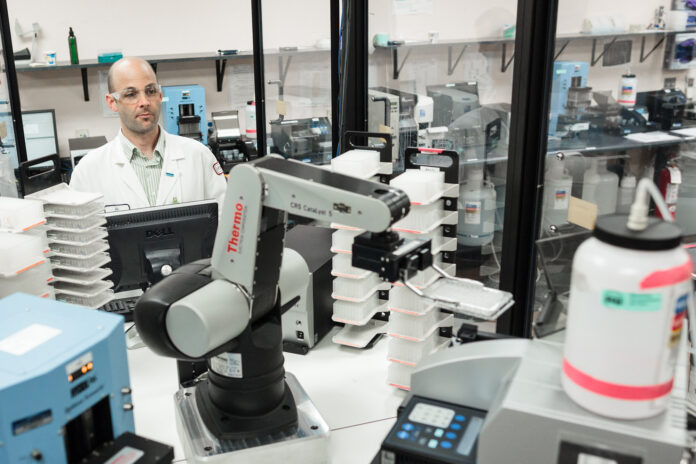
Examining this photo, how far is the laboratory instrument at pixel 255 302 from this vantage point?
4.35ft

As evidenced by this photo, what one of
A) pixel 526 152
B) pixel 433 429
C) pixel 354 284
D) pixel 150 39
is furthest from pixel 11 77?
pixel 433 429

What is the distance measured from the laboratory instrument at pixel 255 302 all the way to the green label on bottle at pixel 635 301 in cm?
37

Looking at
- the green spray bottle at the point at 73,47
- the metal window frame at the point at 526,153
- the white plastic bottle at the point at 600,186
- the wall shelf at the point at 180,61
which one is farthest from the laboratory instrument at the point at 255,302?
the green spray bottle at the point at 73,47

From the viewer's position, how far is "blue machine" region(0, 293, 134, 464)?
1.04m

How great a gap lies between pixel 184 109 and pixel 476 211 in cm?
276

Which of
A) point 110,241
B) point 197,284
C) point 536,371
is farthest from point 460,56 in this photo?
point 536,371

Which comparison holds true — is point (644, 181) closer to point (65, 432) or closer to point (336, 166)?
point (65, 432)

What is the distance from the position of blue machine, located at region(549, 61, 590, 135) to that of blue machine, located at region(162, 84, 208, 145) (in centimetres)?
312

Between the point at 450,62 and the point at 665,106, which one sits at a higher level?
the point at 450,62

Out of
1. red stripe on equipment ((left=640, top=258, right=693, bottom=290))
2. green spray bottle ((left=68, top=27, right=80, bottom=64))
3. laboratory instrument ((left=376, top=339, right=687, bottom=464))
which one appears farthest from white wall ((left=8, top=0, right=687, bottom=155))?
red stripe on equipment ((left=640, top=258, right=693, bottom=290))

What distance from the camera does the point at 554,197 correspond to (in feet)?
7.47

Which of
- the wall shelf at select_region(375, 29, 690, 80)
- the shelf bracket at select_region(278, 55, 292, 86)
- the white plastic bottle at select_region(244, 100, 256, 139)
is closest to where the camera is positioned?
the wall shelf at select_region(375, 29, 690, 80)

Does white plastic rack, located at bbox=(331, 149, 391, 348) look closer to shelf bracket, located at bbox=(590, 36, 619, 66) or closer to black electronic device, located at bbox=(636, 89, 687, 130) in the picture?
shelf bracket, located at bbox=(590, 36, 619, 66)

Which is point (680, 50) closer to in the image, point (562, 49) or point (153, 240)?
point (562, 49)
